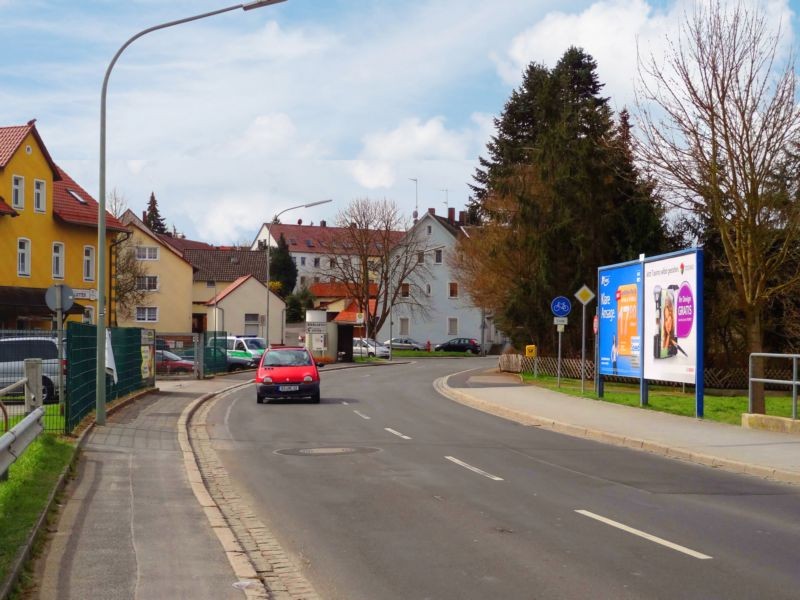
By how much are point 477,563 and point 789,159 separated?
20.3 meters

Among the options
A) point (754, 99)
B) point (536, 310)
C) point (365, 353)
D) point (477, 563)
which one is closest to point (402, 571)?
point (477, 563)

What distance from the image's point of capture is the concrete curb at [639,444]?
13.0 meters

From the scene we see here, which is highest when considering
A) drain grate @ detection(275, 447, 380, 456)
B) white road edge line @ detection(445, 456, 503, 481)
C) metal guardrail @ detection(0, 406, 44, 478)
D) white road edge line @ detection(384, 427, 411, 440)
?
metal guardrail @ detection(0, 406, 44, 478)

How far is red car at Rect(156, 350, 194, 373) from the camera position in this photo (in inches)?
1609

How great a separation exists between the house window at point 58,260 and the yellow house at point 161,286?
2090 cm

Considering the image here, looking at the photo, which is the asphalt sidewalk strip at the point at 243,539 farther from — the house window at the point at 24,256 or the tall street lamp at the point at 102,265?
the house window at the point at 24,256

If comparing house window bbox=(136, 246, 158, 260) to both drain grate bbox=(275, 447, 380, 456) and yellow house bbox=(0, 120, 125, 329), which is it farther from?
drain grate bbox=(275, 447, 380, 456)

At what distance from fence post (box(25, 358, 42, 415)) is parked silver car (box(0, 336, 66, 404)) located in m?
2.01

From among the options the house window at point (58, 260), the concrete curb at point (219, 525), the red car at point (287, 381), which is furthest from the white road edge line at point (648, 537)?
the house window at point (58, 260)

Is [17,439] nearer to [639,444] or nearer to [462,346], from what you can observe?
[639,444]

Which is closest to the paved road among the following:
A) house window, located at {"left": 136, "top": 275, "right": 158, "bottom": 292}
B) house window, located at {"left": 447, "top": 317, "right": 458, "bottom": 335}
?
house window, located at {"left": 136, "top": 275, "right": 158, "bottom": 292}

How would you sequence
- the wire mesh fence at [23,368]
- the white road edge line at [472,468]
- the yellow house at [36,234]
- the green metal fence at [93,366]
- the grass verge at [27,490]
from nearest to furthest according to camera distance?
the grass verge at [27,490]
the white road edge line at [472,468]
the green metal fence at [93,366]
the wire mesh fence at [23,368]
the yellow house at [36,234]

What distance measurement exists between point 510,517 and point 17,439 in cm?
536

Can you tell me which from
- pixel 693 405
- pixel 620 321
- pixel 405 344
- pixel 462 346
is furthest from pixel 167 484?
pixel 405 344
